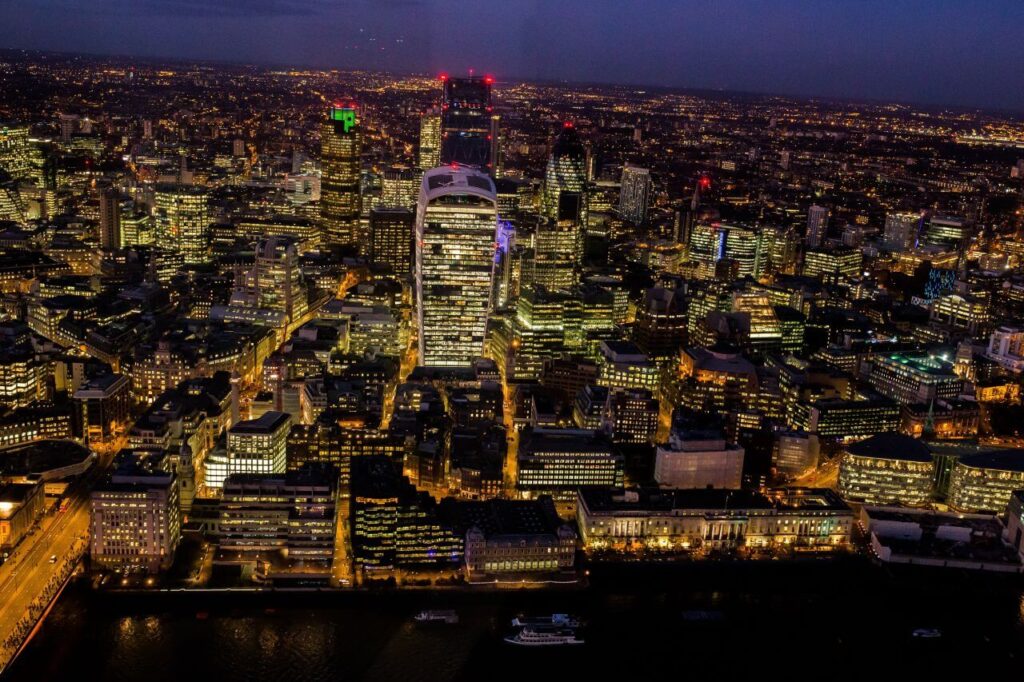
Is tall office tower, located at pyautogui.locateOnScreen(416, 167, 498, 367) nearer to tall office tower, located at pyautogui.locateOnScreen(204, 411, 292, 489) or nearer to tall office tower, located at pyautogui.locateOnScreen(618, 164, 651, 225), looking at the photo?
tall office tower, located at pyautogui.locateOnScreen(204, 411, 292, 489)

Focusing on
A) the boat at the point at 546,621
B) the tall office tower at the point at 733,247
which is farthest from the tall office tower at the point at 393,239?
the boat at the point at 546,621

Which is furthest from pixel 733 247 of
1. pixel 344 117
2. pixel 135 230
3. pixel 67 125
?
pixel 67 125

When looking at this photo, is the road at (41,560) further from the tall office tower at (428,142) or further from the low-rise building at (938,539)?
the tall office tower at (428,142)

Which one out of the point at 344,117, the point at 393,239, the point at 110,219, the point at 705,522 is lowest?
the point at 705,522

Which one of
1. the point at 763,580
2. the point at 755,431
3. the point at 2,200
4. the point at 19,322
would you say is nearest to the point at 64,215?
the point at 2,200

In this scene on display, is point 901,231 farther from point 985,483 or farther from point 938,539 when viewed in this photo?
point 938,539

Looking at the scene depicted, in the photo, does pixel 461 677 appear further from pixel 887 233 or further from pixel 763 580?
pixel 887 233
